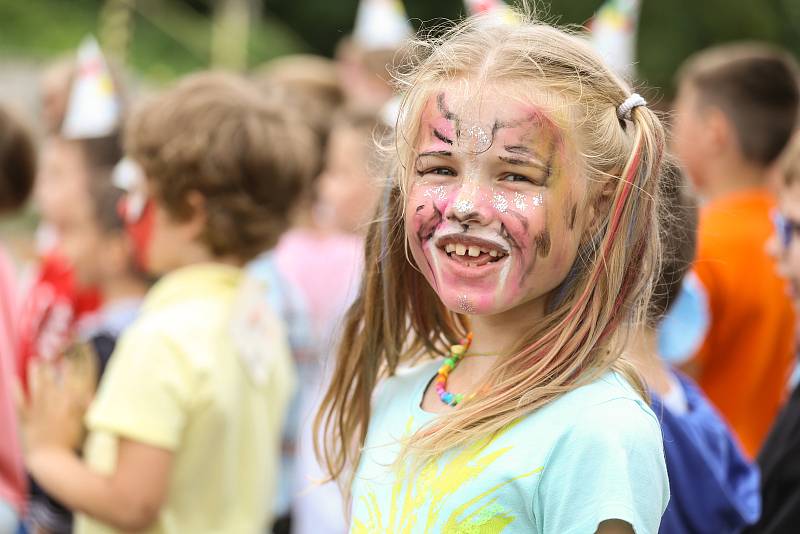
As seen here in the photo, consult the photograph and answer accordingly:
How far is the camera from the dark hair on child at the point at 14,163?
12.0 ft

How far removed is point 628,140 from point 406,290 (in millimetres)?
537

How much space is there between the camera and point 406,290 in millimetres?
2119

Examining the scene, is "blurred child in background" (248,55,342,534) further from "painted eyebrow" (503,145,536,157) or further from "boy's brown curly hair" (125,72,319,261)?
"painted eyebrow" (503,145,536,157)

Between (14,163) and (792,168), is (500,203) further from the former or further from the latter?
(14,163)

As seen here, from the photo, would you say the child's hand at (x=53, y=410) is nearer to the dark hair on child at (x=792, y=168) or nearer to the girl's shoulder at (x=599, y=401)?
the girl's shoulder at (x=599, y=401)

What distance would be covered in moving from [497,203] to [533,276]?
14 centimetres

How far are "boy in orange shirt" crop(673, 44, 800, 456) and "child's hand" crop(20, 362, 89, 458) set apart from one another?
2158mm

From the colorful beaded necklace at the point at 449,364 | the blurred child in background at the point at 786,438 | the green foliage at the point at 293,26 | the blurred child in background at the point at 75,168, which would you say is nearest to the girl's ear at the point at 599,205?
the colorful beaded necklace at the point at 449,364

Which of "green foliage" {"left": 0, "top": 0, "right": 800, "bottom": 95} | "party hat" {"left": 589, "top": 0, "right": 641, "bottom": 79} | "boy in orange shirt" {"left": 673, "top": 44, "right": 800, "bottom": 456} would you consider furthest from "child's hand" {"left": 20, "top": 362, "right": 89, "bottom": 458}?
"green foliage" {"left": 0, "top": 0, "right": 800, "bottom": 95}

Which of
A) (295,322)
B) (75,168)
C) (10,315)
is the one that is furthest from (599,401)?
(75,168)

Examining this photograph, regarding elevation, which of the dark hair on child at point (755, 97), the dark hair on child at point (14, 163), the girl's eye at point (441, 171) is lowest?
the dark hair on child at point (14, 163)

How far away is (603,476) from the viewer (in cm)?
167

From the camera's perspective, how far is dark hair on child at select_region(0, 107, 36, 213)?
367 centimetres

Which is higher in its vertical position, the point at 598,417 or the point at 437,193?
the point at 437,193
